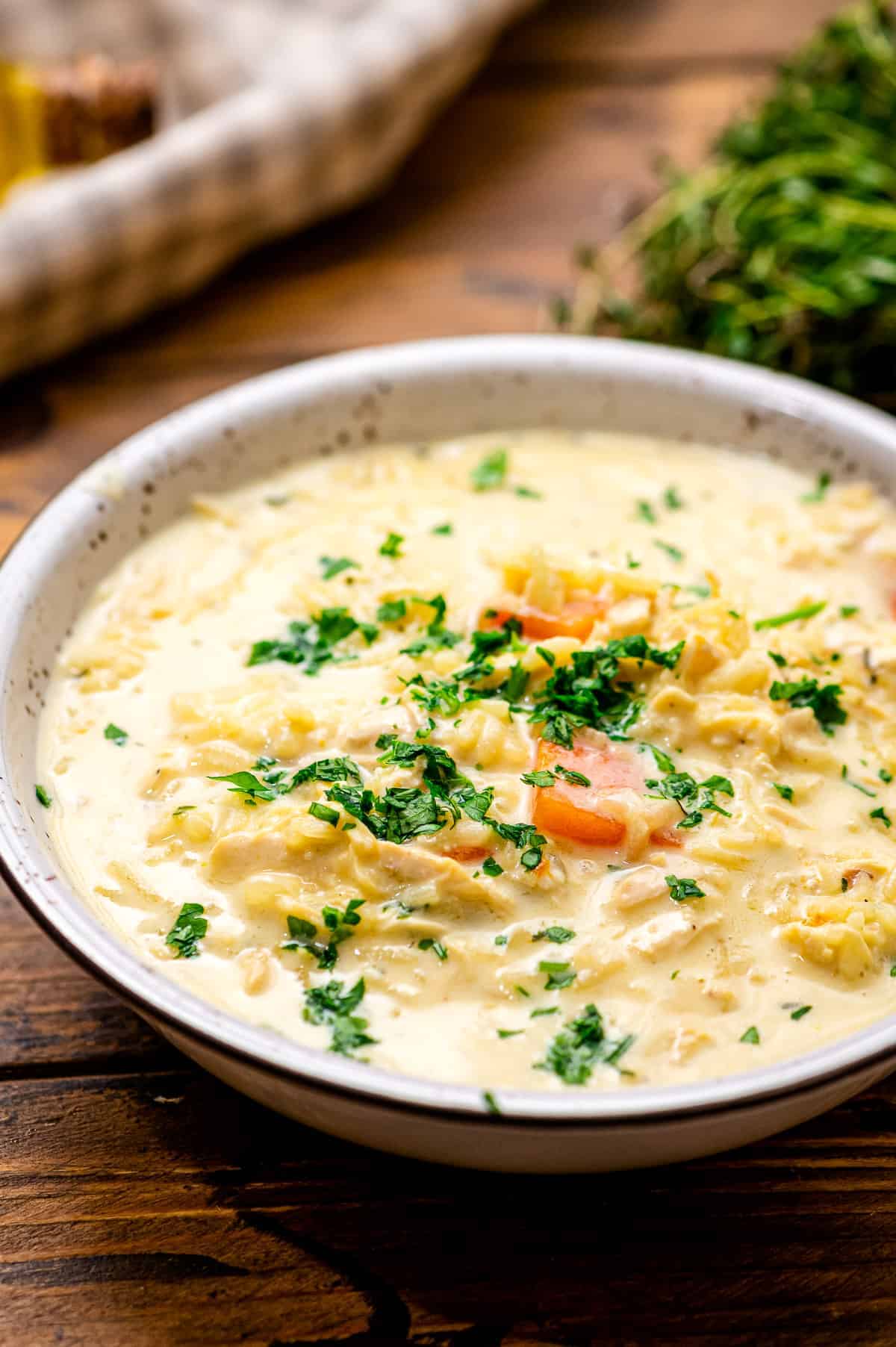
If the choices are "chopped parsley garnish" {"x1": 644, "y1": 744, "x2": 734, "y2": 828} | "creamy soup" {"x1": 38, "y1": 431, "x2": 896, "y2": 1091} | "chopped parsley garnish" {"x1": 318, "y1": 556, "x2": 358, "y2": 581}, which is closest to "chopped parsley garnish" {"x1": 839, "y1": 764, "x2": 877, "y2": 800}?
"creamy soup" {"x1": 38, "y1": 431, "x2": 896, "y2": 1091}

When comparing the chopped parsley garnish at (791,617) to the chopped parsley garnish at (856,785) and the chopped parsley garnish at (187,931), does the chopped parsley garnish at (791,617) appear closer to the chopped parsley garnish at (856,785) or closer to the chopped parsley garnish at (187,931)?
the chopped parsley garnish at (856,785)

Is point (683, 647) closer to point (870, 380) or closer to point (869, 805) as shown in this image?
point (869, 805)

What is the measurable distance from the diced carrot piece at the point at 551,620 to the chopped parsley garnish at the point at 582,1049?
1060mm

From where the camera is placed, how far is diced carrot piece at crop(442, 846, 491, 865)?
2885mm

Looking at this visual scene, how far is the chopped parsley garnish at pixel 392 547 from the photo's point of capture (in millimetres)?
3729

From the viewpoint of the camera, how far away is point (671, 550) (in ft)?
12.5

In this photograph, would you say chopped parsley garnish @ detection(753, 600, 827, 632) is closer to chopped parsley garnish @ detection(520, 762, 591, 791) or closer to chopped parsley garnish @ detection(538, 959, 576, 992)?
chopped parsley garnish @ detection(520, 762, 591, 791)

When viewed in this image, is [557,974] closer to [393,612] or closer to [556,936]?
[556,936]

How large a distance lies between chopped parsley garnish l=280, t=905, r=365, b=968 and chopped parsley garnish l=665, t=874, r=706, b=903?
620 mm

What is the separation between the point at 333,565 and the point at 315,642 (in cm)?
31

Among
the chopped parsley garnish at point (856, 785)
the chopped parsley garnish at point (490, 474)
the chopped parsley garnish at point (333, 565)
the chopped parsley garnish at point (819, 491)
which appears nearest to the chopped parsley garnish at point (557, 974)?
the chopped parsley garnish at point (856, 785)

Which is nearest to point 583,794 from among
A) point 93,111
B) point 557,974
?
point 557,974

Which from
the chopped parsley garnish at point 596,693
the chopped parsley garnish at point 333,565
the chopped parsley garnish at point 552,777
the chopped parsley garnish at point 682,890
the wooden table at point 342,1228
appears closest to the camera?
the wooden table at point 342,1228

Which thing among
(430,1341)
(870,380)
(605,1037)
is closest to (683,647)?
(605,1037)
